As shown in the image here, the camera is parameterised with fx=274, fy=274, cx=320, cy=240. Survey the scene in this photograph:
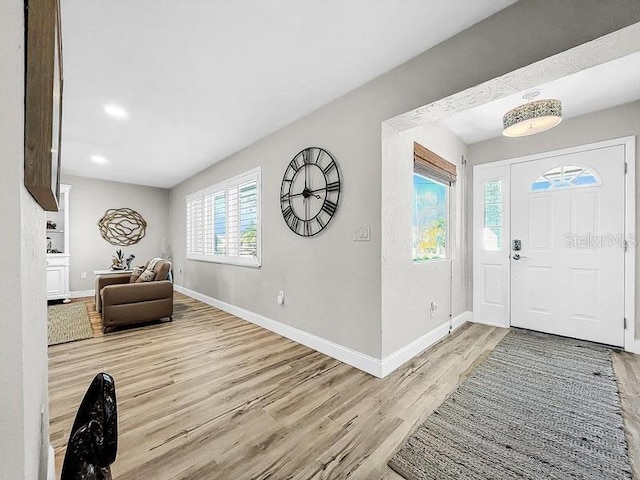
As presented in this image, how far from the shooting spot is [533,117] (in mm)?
2322

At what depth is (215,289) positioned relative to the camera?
180 inches

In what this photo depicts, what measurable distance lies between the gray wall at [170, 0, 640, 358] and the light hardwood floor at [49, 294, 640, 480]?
45cm

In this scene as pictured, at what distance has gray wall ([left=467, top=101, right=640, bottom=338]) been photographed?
266cm

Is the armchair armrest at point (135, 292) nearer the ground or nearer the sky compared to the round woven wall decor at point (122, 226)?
nearer the ground

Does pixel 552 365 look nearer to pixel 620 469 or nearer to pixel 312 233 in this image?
pixel 620 469

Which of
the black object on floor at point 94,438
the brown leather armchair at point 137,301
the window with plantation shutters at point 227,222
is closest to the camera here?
the black object on floor at point 94,438

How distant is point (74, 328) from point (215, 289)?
1.77 meters

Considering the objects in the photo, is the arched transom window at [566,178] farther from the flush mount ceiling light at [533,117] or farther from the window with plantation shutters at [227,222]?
the window with plantation shutters at [227,222]

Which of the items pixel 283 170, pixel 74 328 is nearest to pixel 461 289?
pixel 283 170

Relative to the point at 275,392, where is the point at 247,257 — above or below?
above

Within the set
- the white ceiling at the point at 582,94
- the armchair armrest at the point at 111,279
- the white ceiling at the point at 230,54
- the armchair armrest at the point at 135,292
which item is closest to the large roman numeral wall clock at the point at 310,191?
the white ceiling at the point at 230,54

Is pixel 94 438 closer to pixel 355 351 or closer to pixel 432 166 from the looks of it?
pixel 355 351

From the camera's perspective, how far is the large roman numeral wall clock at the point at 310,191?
261cm

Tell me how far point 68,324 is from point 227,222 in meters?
2.40
